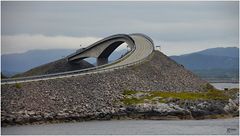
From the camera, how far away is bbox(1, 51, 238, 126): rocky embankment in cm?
8019

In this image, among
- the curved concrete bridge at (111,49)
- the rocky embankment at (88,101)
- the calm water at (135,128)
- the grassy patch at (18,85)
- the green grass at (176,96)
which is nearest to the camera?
the calm water at (135,128)

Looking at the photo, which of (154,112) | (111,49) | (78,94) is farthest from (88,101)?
(111,49)

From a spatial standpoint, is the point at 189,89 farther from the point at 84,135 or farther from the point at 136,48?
the point at 84,135

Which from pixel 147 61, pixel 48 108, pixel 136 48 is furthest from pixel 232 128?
pixel 136 48

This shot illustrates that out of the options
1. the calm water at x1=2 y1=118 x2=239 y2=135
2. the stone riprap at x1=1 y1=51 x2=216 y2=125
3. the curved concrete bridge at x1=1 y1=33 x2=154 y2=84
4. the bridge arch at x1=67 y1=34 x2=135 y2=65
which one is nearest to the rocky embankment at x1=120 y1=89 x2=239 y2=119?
the stone riprap at x1=1 y1=51 x2=216 y2=125

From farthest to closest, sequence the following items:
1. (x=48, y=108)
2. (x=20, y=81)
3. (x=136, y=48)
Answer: (x=136, y=48), (x=20, y=81), (x=48, y=108)

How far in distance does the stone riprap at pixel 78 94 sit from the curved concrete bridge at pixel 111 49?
2.36 m

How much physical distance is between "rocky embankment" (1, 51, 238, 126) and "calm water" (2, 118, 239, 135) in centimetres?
293

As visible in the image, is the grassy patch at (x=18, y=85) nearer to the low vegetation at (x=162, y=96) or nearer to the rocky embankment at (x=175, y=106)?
the rocky embankment at (x=175, y=106)

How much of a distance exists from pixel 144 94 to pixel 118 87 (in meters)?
3.72

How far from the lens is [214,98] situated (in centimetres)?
9156

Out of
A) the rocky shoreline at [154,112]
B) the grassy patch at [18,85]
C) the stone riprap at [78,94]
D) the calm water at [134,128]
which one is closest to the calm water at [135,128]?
the calm water at [134,128]

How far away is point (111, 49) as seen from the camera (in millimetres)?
135375

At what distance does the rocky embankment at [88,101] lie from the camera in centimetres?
8019
